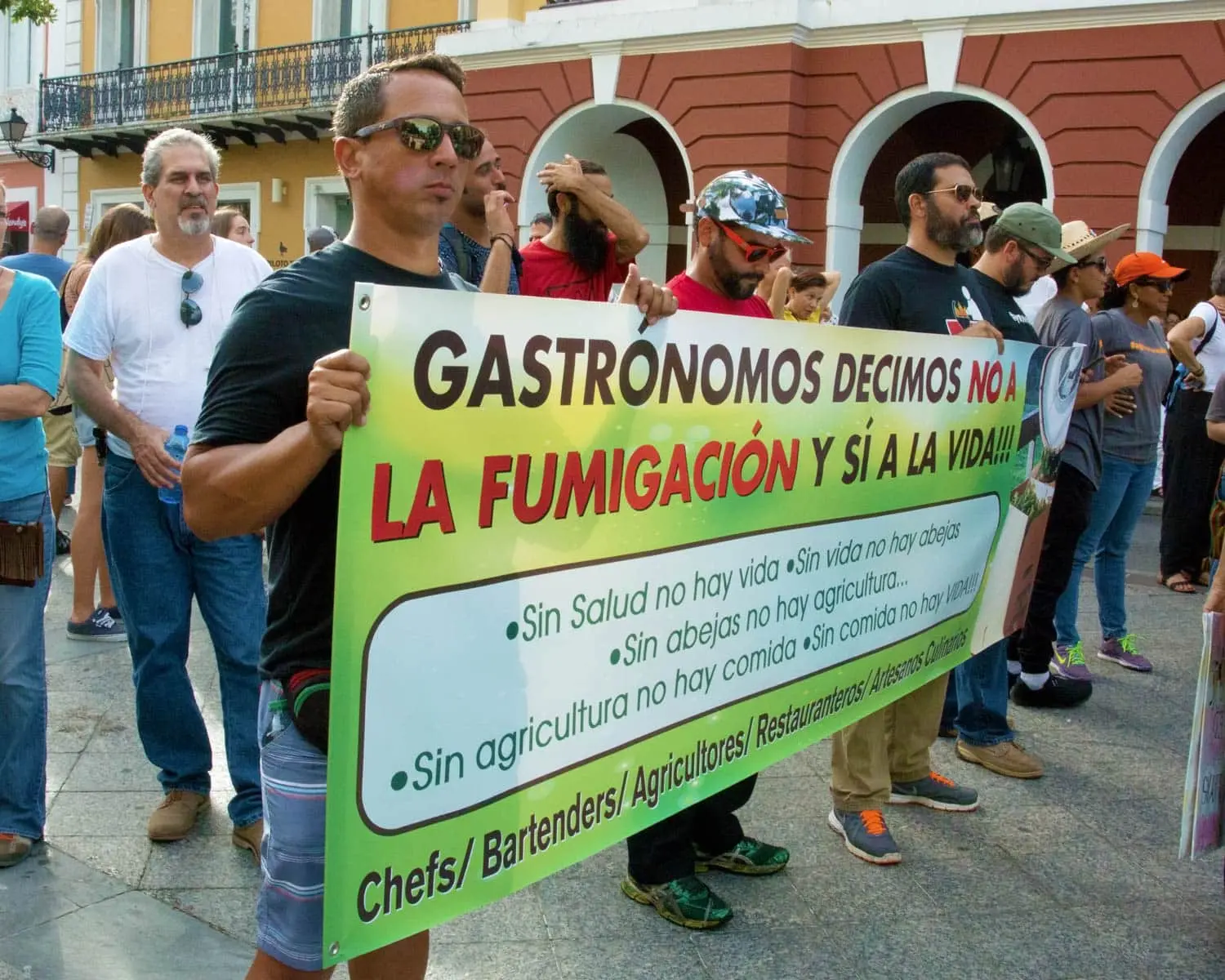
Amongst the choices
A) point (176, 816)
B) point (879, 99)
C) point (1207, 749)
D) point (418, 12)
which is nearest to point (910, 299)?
point (1207, 749)

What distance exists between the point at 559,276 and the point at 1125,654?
12.1 ft

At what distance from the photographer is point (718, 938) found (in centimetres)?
330

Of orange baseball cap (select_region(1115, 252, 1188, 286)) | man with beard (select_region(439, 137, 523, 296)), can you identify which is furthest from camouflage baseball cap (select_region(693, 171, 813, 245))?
orange baseball cap (select_region(1115, 252, 1188, 286))

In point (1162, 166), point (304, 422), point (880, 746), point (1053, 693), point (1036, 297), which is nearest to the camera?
point (304, 422)

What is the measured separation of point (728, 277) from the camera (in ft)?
10.9

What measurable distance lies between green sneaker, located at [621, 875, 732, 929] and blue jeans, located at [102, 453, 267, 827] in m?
1.17

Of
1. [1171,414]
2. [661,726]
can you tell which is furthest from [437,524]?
[1171,414]

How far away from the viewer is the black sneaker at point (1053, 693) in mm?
5418

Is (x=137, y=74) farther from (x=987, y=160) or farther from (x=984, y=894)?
(x=984, y=894)

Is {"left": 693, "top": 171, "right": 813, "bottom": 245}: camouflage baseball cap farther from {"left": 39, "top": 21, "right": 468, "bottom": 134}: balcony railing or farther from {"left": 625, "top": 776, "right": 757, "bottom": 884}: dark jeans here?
{"left": 39, "top": 21, "right": 468, "bottom": 134}: balcony railing

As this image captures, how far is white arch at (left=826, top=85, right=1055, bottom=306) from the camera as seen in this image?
48.4 ft

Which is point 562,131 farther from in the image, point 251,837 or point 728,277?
point 251,837

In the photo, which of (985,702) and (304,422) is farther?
(985,702)

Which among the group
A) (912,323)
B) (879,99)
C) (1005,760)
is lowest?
(1005,760)
